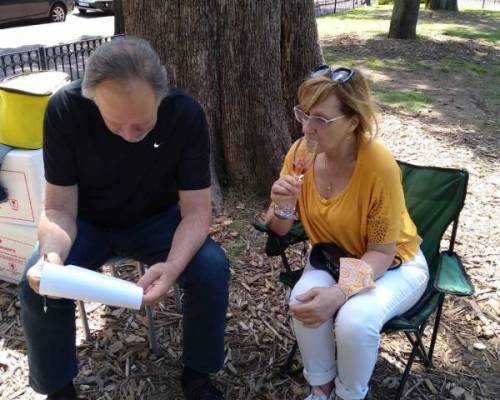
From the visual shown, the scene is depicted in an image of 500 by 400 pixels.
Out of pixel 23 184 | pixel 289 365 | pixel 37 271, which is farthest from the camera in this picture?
pixel 23 184

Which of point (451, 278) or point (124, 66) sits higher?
point (124, 66)

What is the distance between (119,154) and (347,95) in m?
0.99

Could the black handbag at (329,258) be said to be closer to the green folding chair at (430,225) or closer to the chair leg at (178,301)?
the green folding chair at (430,225)

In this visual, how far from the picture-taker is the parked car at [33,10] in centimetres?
1560

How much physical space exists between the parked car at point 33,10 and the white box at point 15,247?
47.4 ft

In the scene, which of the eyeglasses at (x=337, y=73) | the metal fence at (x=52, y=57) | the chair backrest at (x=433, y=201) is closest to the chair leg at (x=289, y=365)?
the chair backrest at (x=433, y=201)

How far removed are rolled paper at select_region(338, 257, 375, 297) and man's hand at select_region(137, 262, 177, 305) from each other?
675mm

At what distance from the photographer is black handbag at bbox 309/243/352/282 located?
7.72 feet

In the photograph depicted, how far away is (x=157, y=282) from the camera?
7.20 ft

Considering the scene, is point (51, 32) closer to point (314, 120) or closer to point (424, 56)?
point (424, 56)

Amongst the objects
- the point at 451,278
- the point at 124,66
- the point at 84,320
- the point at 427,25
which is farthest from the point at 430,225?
the point at 427,25

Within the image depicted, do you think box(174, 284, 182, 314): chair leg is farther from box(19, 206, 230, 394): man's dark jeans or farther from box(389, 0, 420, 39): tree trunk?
box(389, 0, 420, 39): tree trunk

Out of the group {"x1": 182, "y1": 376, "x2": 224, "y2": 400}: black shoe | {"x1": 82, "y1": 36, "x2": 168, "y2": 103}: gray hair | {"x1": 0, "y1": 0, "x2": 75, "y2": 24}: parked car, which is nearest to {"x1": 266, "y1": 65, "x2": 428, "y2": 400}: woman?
{"x1": 182, "y1": 376, "x2": 224, "y2": 400}: black shoe

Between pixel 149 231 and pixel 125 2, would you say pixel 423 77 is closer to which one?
pixel 125 2
